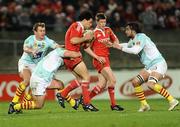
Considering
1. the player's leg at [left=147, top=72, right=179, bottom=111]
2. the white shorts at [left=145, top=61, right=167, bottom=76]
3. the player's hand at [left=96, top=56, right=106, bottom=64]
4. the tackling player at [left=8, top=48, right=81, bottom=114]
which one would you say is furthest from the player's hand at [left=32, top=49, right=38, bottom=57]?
the player's leg at [left=147, top=72, right=179, bottom=111]

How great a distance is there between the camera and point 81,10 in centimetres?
2791

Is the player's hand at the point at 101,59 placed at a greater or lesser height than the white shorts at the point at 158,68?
greater

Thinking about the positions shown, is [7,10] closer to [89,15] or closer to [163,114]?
[89,15]

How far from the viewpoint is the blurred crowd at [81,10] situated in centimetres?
2703

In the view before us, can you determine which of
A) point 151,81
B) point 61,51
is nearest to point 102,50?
point 151,81

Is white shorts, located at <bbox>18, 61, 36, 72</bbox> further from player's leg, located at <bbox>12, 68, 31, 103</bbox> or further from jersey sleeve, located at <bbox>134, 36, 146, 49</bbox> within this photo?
jersey sleeve, located at <bbox>134, 36, 146, 49</bbox>

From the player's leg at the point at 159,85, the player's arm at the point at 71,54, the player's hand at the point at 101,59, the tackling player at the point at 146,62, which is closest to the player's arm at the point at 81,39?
the player's arm at the point at 71,54

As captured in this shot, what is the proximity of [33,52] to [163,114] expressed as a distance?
4.23 meters

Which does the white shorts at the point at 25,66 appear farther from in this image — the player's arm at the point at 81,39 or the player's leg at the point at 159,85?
the player's leg at the point at 159,85

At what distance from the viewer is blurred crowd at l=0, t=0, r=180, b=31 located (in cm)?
2703

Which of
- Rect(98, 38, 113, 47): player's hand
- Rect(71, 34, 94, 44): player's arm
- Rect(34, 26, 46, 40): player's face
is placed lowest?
Rect(98, 38, 113, 47): player's hand

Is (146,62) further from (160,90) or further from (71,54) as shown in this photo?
(71,54)

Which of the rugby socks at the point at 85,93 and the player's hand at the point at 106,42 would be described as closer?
the rugby socks at the point at 85,93

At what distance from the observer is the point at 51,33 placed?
1031 inches
